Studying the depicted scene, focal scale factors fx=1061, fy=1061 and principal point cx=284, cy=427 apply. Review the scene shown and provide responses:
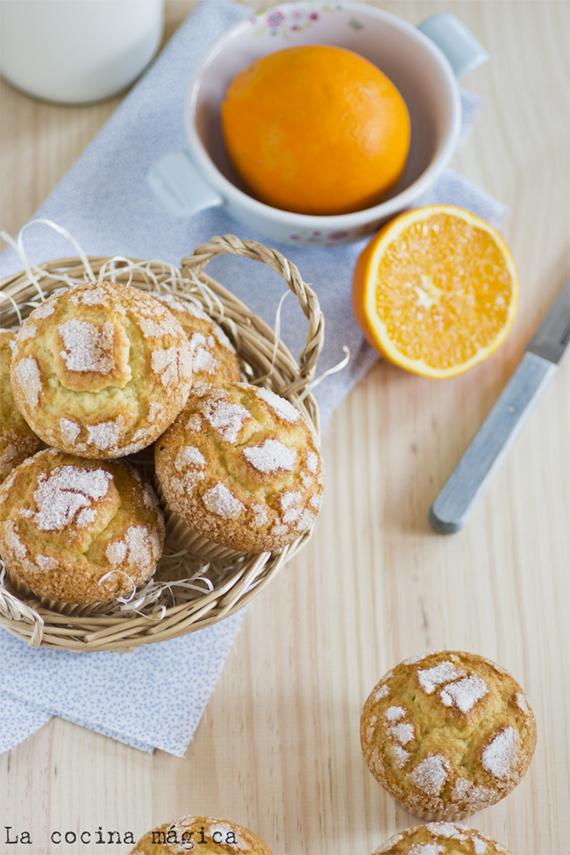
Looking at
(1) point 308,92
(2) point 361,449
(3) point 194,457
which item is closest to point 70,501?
(3) point 194,457

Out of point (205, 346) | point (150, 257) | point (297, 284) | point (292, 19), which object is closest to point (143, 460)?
point (205, 346)

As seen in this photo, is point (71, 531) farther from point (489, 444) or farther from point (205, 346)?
point (489, 444)

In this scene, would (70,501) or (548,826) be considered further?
A: (548,826)

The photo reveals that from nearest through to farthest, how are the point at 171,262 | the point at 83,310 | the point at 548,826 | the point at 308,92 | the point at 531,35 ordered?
1. the point at 83,310
2. the point at 548,826
3. the point at 308,92
4. the point at 171,262
5. the point at 531,35

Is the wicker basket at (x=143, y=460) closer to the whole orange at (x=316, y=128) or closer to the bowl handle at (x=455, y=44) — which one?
the whole orange at (x=316, y=128)

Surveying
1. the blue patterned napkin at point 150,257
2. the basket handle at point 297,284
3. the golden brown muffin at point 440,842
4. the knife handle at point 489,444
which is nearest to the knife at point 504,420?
the knife handle at point 489,444

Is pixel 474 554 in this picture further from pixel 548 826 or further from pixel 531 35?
pixel 531 35
